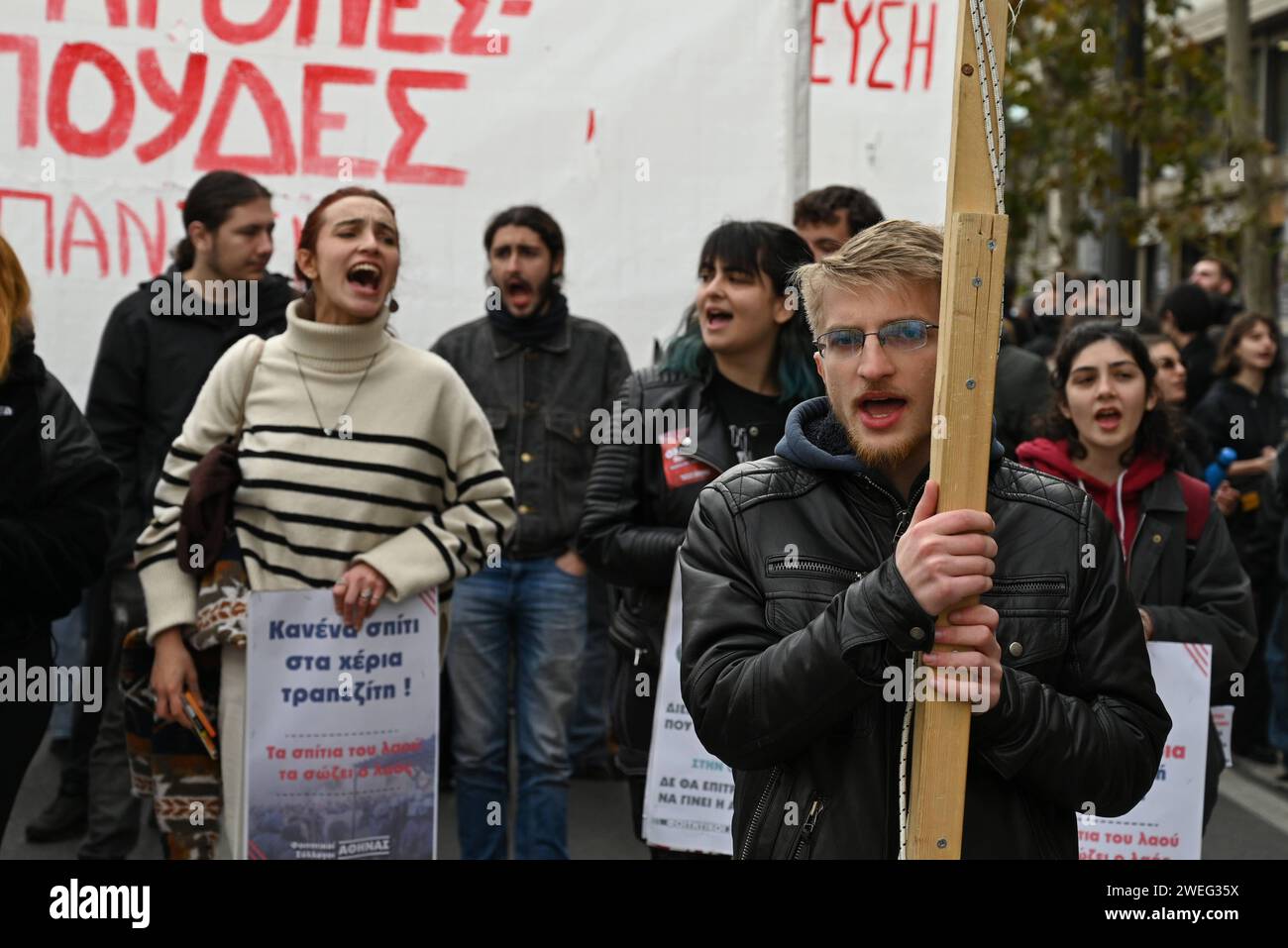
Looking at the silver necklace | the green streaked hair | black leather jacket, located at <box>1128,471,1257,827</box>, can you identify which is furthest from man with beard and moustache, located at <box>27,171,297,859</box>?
black leather jacket, located at <box>1128,471,1257,827</box>

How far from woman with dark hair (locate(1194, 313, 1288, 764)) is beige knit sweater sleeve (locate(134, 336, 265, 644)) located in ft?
17.3

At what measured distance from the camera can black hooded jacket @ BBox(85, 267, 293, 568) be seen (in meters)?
5.46

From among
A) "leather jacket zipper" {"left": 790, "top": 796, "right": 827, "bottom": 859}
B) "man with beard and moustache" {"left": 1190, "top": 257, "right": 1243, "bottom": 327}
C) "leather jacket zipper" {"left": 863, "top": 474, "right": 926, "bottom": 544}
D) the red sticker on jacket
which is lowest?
"leather jacket zipper" {"left": 790, "top": 796, "right": 827, "bottom": 859}

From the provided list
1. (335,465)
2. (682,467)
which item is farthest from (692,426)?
(335,465)

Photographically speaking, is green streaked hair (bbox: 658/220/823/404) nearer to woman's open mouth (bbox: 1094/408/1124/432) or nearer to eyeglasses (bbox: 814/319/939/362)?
woman's open mouth (bbox: 1094/408/1124/432)

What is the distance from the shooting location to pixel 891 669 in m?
2.35

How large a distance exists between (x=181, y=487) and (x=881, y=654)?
8.33 feet

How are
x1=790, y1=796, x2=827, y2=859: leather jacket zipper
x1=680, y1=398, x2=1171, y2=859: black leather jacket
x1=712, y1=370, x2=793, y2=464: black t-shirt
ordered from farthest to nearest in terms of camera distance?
1. x1=712, y1=370, x2=793, y2=464: black t-shirt
2. x1=790, y1=796, x2=827, y2=859: leather jacket zipper
3. x1=680, y1=398, x2=1171, y2=859: black leather jacket

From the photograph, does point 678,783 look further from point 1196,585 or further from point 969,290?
point 969,290

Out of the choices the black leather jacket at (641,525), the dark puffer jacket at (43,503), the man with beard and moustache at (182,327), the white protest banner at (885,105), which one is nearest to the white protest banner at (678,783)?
the black leather jacket at (641,525)
